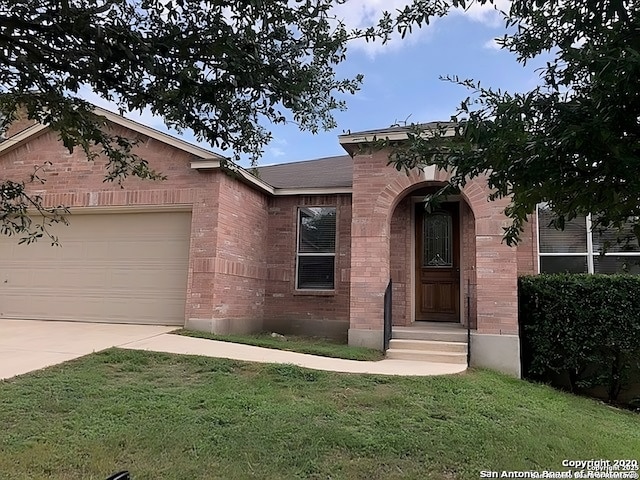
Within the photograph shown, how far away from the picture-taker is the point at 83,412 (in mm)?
4801

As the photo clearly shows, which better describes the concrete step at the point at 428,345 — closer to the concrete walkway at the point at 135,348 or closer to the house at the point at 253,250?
the house at the point at 253,250

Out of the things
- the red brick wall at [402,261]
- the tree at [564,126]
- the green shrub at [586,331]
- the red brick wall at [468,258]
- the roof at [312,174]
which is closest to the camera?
the tree at [564,126]

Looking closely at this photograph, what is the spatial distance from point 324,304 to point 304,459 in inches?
275

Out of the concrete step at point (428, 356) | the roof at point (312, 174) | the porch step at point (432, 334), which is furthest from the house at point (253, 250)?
the concrete step at point (428, 356)

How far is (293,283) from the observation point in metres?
11.4

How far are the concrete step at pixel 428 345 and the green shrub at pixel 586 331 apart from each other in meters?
1.25

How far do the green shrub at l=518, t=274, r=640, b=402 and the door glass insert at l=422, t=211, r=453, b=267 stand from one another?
213cm

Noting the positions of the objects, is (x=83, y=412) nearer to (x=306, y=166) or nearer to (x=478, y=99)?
(x=478, y=99)

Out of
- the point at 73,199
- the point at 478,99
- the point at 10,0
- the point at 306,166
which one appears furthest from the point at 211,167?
the point at 478,99

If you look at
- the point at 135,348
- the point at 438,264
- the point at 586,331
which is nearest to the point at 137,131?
the point at 135,348

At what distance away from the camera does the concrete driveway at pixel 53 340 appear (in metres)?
6.68

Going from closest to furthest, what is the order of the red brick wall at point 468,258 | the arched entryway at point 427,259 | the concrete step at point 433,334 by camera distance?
the concrete step at point 433,334
the red brick wall at point 468,258
the arched entryway at point 427,259

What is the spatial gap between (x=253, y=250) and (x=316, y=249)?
1.40 meters

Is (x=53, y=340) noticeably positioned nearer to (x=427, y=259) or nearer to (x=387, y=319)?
(x=387, y=319)
